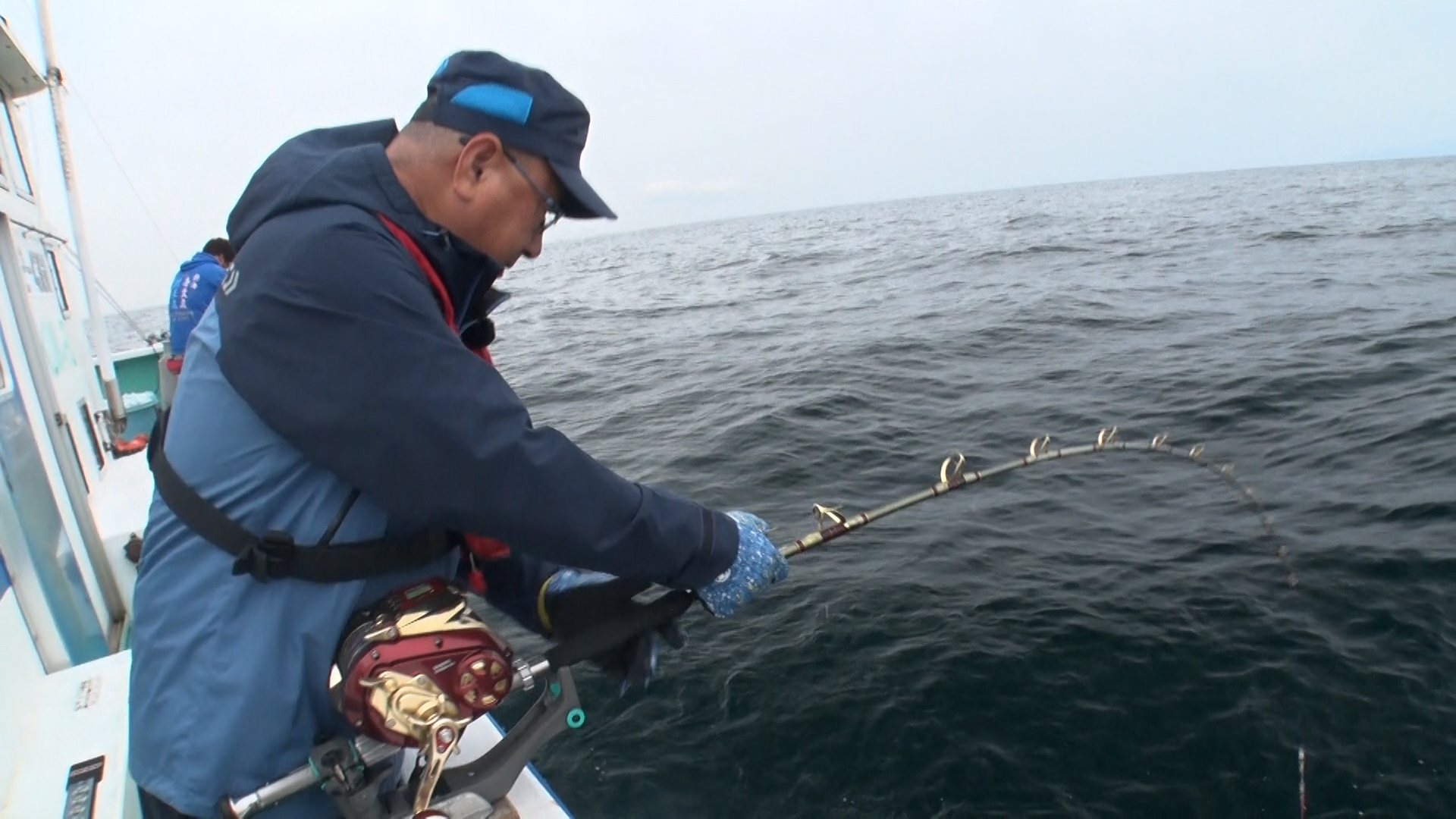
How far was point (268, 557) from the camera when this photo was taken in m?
1.37

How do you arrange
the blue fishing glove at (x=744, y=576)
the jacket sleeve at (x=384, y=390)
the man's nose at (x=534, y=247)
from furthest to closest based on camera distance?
the blue fishing glove at (x=744, y=576)
the man's nose at (x=534, y=247)
the jacket sleeve at (x=384, y=390)

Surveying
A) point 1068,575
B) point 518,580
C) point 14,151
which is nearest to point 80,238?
point 14,151

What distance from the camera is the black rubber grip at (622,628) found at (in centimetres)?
189

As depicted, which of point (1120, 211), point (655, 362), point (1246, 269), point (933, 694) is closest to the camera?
point (933, 694)

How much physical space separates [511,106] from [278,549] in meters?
0.86

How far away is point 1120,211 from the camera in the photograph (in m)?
36.1

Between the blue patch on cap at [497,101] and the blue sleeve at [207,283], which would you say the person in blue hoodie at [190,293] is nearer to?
the blue sleeve at [207,283]

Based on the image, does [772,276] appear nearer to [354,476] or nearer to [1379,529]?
[1379,529]

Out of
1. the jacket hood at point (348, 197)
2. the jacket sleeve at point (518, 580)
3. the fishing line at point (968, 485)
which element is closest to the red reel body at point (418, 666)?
the jacket sleeve at point (518, 580)

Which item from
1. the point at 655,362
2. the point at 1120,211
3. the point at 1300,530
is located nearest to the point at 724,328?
the point at 655,362

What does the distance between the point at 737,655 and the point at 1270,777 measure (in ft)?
8.00

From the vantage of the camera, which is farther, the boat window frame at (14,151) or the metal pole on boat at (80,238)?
the metal pole on boat at (80,238)

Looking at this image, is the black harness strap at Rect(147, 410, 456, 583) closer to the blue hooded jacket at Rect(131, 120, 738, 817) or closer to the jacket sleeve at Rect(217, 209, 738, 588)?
the blue hooded jacket at Rect(131, 120, 738, 817)

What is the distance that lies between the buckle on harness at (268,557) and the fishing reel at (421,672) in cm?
18
